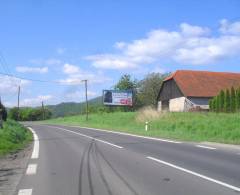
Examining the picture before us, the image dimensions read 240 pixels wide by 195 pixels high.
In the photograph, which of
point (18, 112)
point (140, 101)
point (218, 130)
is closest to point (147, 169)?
point (218, 130)

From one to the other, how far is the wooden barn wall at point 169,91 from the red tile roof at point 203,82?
1.11m

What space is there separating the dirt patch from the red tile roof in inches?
1993

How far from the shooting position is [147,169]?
12.6 meters

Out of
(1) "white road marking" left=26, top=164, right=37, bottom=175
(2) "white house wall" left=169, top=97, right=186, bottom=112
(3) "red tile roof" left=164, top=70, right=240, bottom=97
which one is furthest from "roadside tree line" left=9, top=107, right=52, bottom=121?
(1) "white road marking" left=26, top=164, right=37, bottom=175

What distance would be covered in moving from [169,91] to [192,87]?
6.67 m

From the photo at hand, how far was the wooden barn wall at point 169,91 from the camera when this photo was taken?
69850 mm

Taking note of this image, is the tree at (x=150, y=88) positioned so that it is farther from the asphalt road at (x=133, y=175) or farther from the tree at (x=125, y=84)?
the asphalt road at (x=133, y=175)

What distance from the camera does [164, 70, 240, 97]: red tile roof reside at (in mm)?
66562

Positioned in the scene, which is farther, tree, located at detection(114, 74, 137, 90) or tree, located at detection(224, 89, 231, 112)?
tree, located at detection(114, 74, 137, 90)

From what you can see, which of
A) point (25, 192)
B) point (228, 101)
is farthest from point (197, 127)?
point (25, 192)

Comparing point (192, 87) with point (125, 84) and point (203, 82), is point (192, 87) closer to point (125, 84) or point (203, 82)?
point (203, 82)

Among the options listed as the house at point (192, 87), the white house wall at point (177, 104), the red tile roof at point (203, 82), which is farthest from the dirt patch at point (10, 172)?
the red tile roof at point (203, 82)

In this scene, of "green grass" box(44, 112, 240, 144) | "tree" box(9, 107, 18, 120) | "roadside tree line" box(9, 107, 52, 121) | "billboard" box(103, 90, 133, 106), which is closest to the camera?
"green grass" box(44, 112, 240, 144)

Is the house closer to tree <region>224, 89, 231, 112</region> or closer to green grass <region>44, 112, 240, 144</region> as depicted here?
tree <region>224, 89, 231, 112</region>
